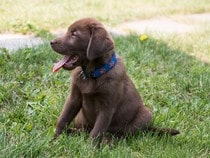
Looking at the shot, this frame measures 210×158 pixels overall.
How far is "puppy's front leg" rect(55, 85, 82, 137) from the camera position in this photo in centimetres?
356

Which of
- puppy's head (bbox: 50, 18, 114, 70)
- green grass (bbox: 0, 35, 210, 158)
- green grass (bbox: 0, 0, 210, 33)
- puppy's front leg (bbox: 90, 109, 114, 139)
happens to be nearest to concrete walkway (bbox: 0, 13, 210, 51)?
green grass (bbox: 0, 0, 210, 33)

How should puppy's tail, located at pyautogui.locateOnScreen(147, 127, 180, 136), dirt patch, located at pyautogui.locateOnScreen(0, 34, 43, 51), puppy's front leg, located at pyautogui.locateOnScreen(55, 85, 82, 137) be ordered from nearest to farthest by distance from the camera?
puppy's front leg, located at pyautogui.locateOnScreen(55, 85, 82, 137)
puppy's tail, located at pyautogui.locateOnScreen(147, 127, 180, 136)
dirt patch, located at pyautogui.locateOnScreen(0, 34, 43, 51)

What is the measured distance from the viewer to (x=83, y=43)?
132 inches

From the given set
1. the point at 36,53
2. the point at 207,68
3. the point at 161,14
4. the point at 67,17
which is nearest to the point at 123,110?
the point at 36,53

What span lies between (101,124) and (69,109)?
317 mm

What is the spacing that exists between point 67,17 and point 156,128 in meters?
4.39

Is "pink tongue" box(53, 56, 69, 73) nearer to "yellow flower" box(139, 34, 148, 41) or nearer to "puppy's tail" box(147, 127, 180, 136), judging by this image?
"puppy's tail" box(147, 127, 180, 136)

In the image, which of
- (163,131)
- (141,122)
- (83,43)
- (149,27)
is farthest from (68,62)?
(149,27)

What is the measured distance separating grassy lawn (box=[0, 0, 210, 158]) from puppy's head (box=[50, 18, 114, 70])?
1.92 ft

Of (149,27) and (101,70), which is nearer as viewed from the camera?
(101,70)

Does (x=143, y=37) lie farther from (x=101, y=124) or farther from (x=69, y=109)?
(x=101, y=124)

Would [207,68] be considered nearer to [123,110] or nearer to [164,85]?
[164,85]

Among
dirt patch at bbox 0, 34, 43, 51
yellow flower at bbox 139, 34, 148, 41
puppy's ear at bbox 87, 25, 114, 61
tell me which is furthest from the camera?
yellow flower at bbox 139, 34, 148, 41

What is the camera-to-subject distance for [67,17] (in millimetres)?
7742
